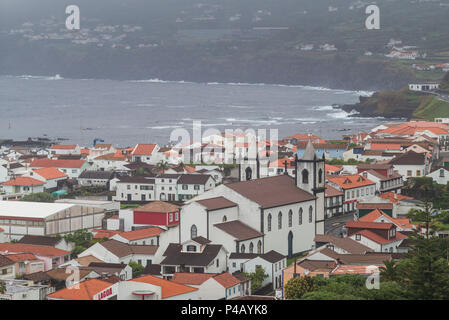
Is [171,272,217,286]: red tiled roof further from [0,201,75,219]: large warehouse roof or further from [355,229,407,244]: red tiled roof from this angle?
[0,201,75,219]: large warehouse roof

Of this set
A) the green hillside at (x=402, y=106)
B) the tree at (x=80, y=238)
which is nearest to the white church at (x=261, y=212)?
the tree at (x=80, y=238)

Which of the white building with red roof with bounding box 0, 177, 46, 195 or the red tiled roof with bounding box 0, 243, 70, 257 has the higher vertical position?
the white building with red roof with bounding box 0, 177, 46, 195

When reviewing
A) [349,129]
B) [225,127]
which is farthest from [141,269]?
[225,127]

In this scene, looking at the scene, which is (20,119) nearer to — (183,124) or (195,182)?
(183,124)

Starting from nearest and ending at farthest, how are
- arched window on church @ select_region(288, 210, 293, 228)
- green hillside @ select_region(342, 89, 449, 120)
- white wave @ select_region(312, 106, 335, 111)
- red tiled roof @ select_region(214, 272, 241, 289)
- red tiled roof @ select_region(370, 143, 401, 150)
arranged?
1. red tiled roof @ select_region(214, 272, 241, 289)
2. arched window on church @ select_region(288, 210, 293, 228)
3. red tiled roof @ select_region(370, 143, 401, 150)
4. green hillside @ select_region(342, 89, 449, 120)
5. white wave @ select_region(312, 106, 335, 111)

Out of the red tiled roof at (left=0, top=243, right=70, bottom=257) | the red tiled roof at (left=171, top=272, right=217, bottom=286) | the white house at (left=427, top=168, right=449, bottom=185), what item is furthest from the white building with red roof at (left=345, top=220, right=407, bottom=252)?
the white house at (left=427, top=168, right=449, bottom=185)

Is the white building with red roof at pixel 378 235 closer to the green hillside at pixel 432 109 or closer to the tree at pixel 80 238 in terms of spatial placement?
the tree at pixel 80 238

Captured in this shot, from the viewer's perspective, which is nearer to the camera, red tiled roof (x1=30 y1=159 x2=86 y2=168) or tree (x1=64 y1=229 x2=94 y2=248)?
tree (x1=64 y1=229 x2=94 y2=248)
